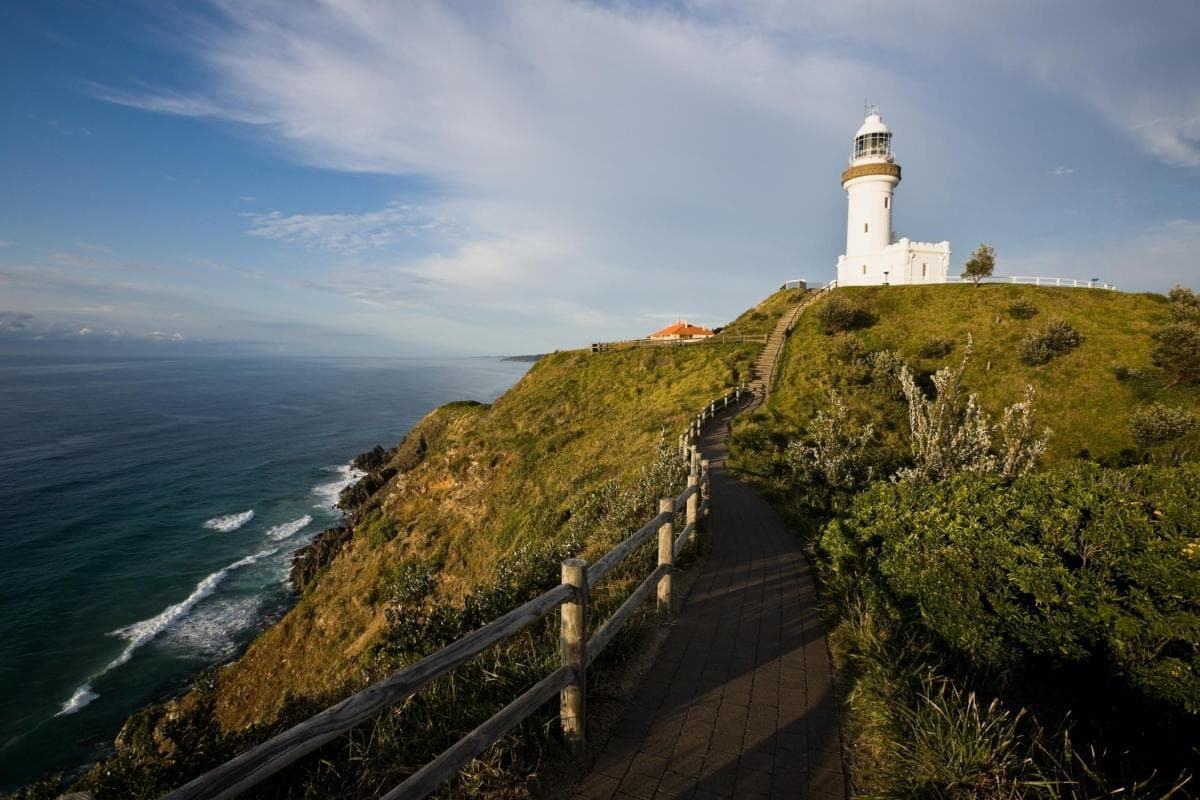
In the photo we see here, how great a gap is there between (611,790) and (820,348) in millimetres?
37239

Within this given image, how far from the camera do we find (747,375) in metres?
36.0

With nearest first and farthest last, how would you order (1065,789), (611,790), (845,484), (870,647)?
(1065,789) → (611,790) → (870,647) → (845,484)

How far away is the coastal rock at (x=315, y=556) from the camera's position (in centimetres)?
2734

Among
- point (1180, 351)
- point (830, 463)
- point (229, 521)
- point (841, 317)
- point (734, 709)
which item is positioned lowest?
point (229, 521)

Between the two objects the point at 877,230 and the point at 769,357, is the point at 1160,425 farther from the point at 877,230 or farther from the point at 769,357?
the point at 877,230

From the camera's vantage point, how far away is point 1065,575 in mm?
5426

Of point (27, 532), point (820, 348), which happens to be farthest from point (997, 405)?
point (27, 532)

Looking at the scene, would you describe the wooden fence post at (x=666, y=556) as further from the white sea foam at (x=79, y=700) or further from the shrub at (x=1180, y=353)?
the shrub at (x=1180, y=353)

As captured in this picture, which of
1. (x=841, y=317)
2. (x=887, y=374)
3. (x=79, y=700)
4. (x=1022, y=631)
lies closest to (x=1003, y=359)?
(x=887, y=374)

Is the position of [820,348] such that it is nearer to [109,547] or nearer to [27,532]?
[109,547]

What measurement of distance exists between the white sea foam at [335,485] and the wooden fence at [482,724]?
40.0 meters

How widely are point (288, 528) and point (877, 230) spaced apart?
54.0m

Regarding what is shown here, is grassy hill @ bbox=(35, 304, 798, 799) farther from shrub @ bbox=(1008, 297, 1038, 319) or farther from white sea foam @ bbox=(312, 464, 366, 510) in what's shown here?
shrub @ bbox=(1008, 297, 1038, 319)

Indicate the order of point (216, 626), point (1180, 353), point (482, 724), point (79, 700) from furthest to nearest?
1. point (1180, 353)
2. point (216, 626)
3. point (79, 700)
4. point (482, 724)
